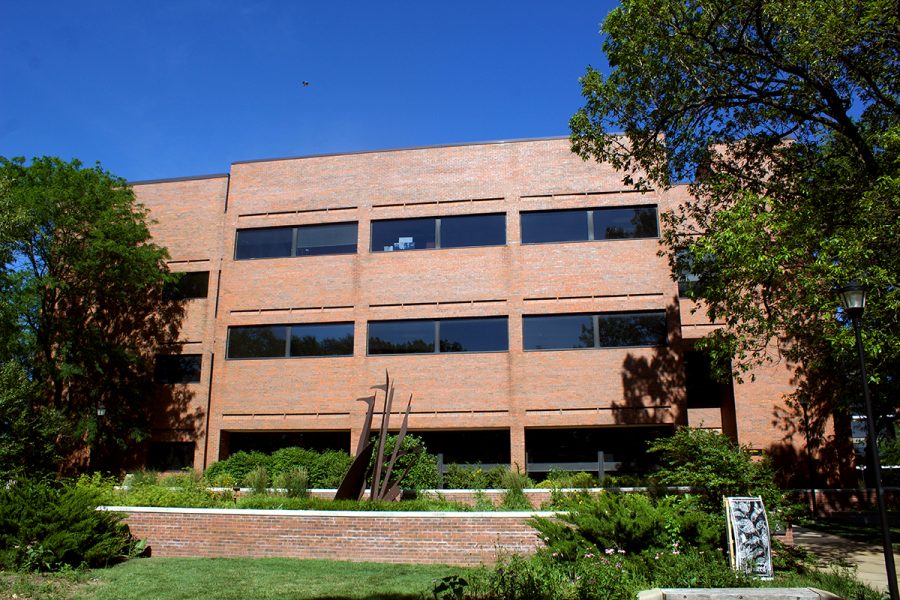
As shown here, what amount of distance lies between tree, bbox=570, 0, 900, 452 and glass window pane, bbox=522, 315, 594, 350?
22.1 feet

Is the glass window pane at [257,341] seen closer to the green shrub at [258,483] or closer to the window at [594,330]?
the green shrub at [258,483]

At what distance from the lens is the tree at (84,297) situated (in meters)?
25.3

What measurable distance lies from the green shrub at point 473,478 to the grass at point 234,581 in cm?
1007

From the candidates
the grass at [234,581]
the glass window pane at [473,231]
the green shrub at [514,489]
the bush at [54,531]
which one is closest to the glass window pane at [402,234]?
the glass window pane at [473,231]

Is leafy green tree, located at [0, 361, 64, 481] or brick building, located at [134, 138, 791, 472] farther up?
brick building, located at [134, 138, 791, 472]

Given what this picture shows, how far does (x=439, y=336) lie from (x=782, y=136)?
1377cm

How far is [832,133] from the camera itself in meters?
18.4

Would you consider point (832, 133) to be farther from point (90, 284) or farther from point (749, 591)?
point (90, 284)

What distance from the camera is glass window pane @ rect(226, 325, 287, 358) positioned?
88.9 ft

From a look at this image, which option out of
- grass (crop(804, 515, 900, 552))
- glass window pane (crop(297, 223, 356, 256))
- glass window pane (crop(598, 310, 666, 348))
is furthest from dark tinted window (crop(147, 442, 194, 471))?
grass (crop(804, 515, 900, 552))

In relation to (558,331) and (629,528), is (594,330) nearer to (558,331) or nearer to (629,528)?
(558,331)

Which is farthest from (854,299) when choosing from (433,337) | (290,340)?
(290,340)

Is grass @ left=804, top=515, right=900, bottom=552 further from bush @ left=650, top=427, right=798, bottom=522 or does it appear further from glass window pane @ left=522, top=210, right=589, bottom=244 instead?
glass window pane @ left=522, top=210, right=589, bottom=244

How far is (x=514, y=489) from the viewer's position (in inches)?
755
